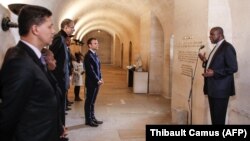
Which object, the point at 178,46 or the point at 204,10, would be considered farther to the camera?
the point at 178,46

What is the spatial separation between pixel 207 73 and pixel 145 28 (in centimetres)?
854

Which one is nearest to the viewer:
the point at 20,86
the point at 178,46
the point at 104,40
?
the point at 20,86

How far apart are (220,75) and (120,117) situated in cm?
355

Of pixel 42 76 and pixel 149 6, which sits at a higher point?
pixel 149 6

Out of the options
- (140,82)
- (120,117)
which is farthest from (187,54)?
(140,82)

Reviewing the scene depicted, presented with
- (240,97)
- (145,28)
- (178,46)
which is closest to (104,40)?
(145,28)

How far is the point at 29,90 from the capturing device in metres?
2.13

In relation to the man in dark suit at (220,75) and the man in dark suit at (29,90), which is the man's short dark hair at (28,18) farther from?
the man in dark suit at (220,75)

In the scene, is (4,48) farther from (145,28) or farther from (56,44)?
(145,28)

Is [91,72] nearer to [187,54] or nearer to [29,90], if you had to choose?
[187,54]

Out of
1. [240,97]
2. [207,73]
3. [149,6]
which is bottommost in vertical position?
[240,97]

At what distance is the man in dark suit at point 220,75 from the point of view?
4.62 metres

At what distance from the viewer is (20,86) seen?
2080mm

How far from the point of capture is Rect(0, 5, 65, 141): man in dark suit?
6.86ft
